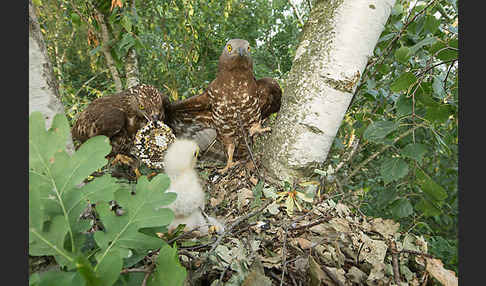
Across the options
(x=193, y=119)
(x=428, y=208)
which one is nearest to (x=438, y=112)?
(x=428, y=208)

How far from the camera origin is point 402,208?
3.74ft

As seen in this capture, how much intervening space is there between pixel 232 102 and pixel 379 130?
3.98ft

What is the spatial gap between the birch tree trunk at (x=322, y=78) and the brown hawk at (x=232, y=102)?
695 millimetres

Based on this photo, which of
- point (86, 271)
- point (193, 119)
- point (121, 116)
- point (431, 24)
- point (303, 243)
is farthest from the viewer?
point (193, 119)

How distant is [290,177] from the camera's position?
1.28 metres

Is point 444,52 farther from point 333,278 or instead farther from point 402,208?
point 333,278

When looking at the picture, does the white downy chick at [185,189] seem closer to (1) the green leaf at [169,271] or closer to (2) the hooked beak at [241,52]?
(1) the green leaf at [169,271]

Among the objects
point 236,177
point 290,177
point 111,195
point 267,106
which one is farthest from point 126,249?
point 267,106

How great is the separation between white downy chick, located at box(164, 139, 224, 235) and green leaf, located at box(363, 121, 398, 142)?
59 cm

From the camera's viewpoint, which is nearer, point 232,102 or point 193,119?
point 232,102

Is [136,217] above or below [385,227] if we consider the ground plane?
above

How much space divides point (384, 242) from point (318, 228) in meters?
0.19

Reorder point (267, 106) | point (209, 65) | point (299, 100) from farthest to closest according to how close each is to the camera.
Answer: point (209, 65), point (267, 106), point (299, 100)

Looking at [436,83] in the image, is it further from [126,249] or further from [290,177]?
[126,249]
